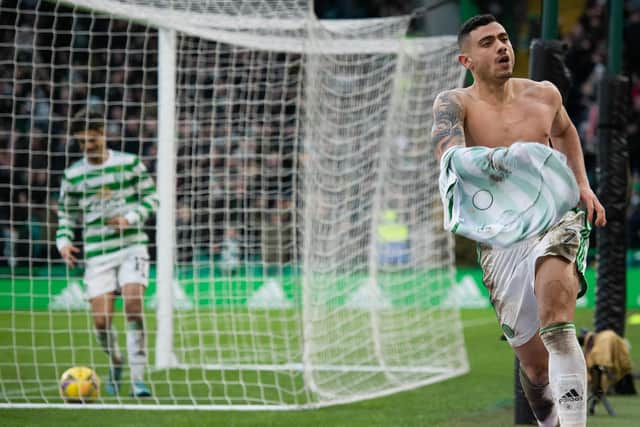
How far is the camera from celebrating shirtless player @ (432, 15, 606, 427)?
17.7 ft

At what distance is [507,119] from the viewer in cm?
579

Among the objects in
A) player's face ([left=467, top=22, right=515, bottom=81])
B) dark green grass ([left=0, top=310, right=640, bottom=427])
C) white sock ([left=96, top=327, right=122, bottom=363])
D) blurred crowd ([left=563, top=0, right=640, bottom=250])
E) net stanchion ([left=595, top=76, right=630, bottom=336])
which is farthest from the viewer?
blurred crowd ([left=563, top=0, right=640, bottom=250])

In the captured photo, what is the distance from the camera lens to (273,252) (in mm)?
14727

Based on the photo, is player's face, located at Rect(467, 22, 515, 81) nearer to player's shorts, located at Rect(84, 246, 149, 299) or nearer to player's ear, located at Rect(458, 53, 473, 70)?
player's ear, located at Rect(458, 53, 473, 70)

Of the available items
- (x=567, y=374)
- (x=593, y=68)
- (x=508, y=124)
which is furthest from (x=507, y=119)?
(x=593, y=68)

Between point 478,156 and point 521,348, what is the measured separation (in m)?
1.16

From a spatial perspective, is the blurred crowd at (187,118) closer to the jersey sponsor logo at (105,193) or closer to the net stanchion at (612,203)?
the jersey sponsor logo at (105,193)

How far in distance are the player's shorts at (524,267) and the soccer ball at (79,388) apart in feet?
12.1

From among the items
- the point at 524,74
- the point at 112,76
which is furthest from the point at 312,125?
the point at 524,74

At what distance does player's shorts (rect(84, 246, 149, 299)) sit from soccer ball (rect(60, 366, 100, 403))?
2.86ft

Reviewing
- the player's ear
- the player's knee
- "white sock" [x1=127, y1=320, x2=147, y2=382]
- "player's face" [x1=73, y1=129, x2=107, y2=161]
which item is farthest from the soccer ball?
the player's ear

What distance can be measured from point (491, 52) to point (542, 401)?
175 cm

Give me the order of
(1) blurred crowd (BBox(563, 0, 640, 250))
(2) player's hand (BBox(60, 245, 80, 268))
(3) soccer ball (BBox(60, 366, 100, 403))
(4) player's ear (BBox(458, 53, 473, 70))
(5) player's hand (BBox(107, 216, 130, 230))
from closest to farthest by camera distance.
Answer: (4) player's ear (BBox(458, 53, 473, 70)) → (3) soccer ball (BBox(60, 366, 100, 403)) → (2) player's hand (BBox(60, 245, 80, 268)) → (5) player's hand (BBox(107, 216, 130, 230)) → (1) blurred crowd (BBox(563, 0, 640, 250))

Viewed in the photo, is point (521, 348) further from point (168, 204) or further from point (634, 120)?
point (634, 120)
